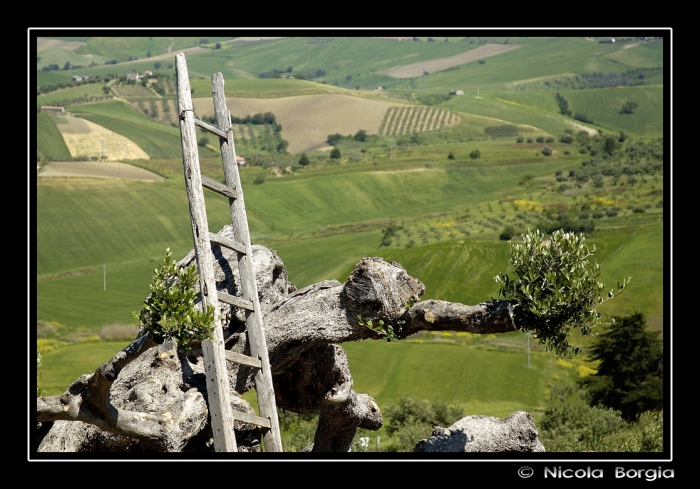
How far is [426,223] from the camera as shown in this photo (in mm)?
140750

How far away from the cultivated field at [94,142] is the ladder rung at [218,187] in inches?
6382

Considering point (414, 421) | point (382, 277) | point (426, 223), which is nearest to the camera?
point (382, 277)

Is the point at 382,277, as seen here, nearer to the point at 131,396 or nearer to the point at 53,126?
the point at 131,396

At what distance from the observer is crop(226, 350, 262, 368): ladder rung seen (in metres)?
12.8

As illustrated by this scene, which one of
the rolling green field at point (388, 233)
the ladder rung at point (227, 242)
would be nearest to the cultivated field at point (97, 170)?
the rolling green field at point (388, 233)

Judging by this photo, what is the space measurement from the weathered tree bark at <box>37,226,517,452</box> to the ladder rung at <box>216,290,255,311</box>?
3.46ft

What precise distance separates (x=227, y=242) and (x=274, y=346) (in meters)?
2.18

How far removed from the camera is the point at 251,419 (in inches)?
513

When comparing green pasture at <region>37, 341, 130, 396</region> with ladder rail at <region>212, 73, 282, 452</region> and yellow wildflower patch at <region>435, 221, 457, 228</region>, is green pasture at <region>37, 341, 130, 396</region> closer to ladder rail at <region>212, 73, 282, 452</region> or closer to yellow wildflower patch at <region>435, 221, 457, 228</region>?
ladder rail at <region>212, 73, 282, 452</region>

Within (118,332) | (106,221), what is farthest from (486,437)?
(106,221)

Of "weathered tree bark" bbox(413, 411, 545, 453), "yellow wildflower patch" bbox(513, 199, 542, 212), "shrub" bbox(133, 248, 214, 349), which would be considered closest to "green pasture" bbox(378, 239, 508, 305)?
"yellow wildflower patch" bbox(513, 199, 542, 212)
